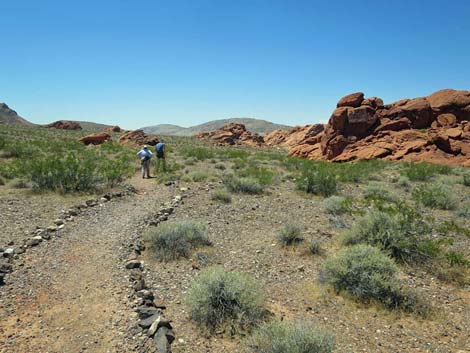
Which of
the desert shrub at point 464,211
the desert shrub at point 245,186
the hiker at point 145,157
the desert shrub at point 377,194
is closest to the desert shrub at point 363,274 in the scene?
the desert shrub at point 464,211

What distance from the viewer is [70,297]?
543 centimetres

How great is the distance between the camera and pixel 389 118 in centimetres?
3441

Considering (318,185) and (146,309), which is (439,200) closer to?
(318,185)

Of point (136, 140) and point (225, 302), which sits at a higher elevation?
point (136, 140)

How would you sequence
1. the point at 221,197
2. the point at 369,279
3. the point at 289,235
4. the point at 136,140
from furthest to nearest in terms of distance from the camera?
the point at 136,140 < the point at 221,197 < the point at 289,235 < the point at 369,279

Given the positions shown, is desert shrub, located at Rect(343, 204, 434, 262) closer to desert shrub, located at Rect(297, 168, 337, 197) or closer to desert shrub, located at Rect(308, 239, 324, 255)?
desert shrub, located at Rect(308, 239, 324, 255)

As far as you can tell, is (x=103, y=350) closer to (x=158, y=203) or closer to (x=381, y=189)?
(x=158, y=203)

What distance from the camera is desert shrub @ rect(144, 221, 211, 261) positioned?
7.01m

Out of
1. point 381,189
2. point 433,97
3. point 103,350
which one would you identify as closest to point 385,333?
point 103,350

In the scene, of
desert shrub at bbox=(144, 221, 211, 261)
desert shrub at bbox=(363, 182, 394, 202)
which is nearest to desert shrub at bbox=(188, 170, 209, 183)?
desert shrub at bbox=(363, 182, 394, 202)

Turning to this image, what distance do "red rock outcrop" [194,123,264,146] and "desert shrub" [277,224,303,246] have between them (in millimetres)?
49427

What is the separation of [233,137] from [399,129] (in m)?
35.5

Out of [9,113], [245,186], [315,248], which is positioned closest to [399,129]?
[245,186]

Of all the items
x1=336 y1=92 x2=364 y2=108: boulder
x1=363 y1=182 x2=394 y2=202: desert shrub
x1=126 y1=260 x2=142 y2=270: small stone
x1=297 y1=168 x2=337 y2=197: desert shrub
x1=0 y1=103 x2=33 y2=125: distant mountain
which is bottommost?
x1=126 y1=260 x2=142 y2=270: small stone
